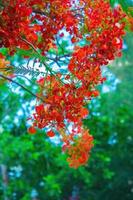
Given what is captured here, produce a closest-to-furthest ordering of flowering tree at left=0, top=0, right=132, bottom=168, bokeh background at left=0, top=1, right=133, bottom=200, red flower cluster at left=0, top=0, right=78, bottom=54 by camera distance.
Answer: red flower cluster at left=0, top=0, right=78, bottom=54 → flowering tree at left=0, top=0, right=132, bottom=168 → bokeh background at left=0, top=1, right=133, bottom=200

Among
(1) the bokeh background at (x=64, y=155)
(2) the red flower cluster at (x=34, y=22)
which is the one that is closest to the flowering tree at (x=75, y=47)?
(2) the red flower cluster at (x=34, y=22)

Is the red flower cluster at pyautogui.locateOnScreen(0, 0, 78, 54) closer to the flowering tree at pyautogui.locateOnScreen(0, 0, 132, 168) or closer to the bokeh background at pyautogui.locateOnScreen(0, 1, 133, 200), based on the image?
the flowering tree at pyautogui.locateOnScreen(0, 0, 132, 168)

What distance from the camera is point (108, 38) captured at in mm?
2100

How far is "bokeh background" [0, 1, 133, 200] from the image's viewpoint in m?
8.45

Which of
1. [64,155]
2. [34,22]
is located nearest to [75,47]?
[34,22]

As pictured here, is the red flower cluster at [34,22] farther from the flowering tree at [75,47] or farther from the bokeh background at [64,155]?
the bokeh background at [64,155]

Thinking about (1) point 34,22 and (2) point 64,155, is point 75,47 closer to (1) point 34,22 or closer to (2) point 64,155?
(1) point 34,22

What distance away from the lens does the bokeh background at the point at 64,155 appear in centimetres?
845

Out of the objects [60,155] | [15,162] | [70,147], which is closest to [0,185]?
[15,162]

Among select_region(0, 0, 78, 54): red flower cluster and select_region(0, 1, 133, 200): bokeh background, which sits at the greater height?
select_region(0, 1, 133, 200): bokeh background

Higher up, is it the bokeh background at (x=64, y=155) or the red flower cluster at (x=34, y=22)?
the bokeh background at (x=64, y=155)

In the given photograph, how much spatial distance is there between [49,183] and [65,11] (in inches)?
278

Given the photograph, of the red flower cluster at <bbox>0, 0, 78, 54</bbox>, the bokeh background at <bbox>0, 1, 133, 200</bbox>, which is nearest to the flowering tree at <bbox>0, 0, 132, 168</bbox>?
the red flower cluster at <bbox>0, 0, 78, 54</bbox>

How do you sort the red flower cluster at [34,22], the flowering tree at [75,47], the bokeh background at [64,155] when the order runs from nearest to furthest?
the red flower cluster at [34,22]
the flowering tree at [75,47]
the bokeh background at [64,155]
